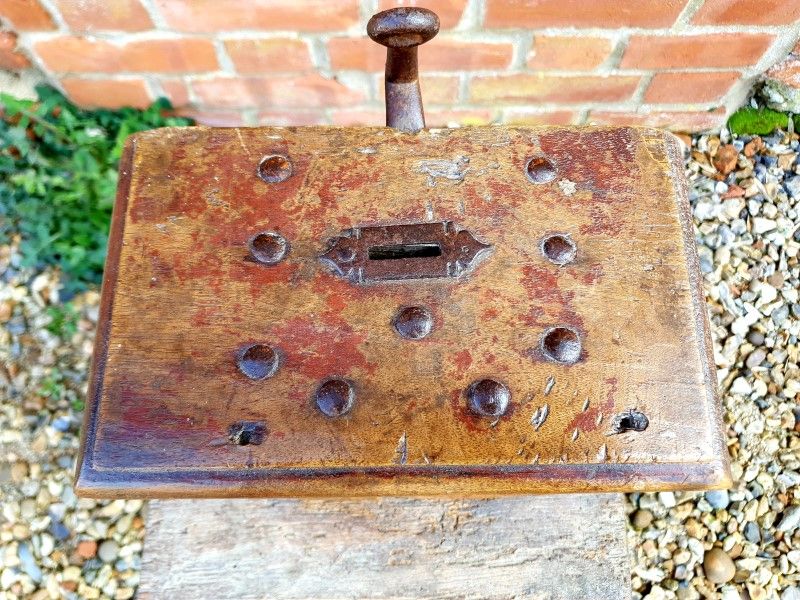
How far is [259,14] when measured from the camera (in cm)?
127

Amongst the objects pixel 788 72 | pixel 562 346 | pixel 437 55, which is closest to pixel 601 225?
pixel 562 346

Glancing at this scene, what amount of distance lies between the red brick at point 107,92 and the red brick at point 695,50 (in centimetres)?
110

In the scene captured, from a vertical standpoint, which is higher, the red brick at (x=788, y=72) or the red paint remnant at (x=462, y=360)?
the red brick at (x=788, y=72)

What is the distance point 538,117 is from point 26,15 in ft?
3.75

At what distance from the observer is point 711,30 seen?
129 centimetres

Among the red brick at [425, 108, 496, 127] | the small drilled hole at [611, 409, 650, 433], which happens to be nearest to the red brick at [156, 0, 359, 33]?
the red brick at [425, 108, 496, 127]

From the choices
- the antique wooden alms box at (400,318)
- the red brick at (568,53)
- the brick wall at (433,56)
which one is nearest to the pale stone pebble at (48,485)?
the brick wall at (433,56)

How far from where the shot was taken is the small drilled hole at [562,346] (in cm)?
82

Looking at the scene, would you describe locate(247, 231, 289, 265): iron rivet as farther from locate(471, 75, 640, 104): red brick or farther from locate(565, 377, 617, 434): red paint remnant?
locate(471, 75, 640, 104): red brick

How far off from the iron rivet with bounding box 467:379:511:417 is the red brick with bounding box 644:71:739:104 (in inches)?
38.5

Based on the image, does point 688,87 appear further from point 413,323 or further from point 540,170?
point 413,323

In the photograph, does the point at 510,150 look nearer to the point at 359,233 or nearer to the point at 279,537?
the point at 359,233

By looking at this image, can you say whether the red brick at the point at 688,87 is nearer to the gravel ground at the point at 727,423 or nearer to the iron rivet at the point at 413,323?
the gravel ground at the point at 727,423

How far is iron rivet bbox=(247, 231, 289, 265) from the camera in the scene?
2.89 ft
